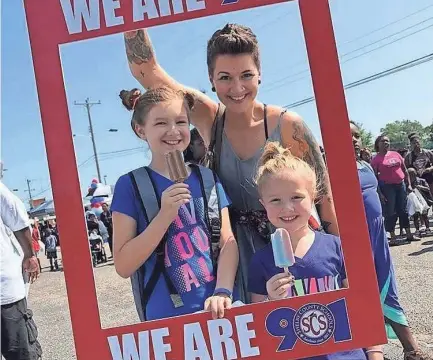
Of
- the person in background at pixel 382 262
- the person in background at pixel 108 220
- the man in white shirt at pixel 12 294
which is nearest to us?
the person in background at pixel 108 220

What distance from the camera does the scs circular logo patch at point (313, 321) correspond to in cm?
165

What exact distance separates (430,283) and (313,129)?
4.21 m

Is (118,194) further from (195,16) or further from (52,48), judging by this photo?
(195,16)

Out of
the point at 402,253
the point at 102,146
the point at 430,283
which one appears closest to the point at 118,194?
the point at 102,146

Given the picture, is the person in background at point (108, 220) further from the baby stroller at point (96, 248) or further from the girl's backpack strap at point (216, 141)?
the girl's backpack strap at point (216, 141)

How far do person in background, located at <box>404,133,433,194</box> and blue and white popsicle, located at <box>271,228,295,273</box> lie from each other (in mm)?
7389

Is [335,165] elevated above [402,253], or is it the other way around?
[335,165]

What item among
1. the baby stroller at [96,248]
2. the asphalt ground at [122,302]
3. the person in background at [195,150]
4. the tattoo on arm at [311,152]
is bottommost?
the asphalt ground at [122,302]

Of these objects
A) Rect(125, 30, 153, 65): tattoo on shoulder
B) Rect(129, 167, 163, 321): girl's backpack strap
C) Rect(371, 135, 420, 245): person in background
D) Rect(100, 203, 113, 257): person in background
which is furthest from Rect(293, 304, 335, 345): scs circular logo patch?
Rect(371, 135, 420, 245): person in background

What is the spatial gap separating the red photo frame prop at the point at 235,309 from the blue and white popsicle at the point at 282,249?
112mm

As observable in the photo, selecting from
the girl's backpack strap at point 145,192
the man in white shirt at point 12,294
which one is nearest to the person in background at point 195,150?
the girl's backpack strap at point 145,192

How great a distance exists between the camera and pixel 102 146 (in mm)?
1714

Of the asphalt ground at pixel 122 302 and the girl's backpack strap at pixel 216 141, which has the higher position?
the girl's backpack strap at pixel 216 141

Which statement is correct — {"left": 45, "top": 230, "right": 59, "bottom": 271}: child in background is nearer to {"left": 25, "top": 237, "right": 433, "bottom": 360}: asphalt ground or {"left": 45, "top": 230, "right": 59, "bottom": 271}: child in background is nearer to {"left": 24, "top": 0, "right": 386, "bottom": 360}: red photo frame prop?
{"left": 25, "top": 237, "right": 433, "bottom": 360}: asphalt ground
